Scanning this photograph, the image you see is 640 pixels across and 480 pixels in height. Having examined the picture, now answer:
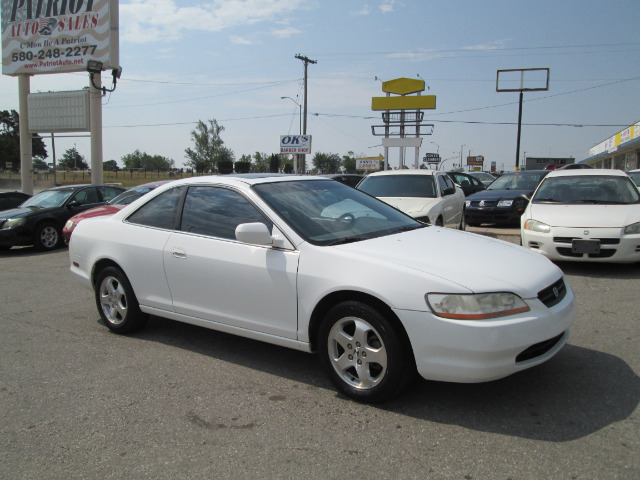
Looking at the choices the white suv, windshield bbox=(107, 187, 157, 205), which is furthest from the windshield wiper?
windshield bbox=(107, 187, 157, 205)

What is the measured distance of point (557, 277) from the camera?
3.40m

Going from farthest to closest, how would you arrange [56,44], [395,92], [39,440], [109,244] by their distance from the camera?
[395,92] < [56,44] < [109,244] < [39,440]

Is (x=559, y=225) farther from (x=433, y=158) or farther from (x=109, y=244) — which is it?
(x=433, y=158)

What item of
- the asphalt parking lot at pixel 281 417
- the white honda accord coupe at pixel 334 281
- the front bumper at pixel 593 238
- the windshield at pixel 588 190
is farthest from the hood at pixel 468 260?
the windshield at pixel 588 190

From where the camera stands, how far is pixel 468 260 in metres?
3.28

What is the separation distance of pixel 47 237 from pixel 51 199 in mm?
1182

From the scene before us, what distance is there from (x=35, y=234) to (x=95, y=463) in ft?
31.6

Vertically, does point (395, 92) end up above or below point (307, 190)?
above

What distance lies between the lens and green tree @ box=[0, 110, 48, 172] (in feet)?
207

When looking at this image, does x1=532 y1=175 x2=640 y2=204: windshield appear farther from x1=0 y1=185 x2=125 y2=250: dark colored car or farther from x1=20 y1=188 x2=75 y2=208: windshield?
x1=20 y1=188 x2=75 y2=208: windshield

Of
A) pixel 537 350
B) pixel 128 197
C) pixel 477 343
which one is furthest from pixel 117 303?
pixel 128 197

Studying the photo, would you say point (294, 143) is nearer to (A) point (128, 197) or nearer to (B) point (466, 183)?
(B) point (466, 183)

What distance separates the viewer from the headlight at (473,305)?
289 centimetres

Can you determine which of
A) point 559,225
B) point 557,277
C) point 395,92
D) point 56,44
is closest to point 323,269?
point 557,277
